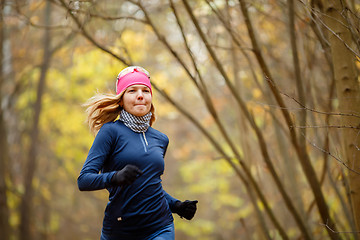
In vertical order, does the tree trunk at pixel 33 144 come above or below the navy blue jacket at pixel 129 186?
above

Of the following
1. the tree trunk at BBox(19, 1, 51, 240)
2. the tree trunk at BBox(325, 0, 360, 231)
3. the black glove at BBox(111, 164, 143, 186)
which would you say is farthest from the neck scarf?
the tree trunk at BBox(19, 1, 51, 240)

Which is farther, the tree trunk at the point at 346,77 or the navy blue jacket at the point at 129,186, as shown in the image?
the tree trunk at the point at 346,77

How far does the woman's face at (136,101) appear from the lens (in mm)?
2570

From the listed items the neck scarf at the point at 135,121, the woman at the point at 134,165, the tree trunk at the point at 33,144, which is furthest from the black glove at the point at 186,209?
the tree trunk at the point at 33,144

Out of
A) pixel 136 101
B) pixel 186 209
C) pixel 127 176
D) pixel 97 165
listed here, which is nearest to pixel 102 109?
pixel 136 101

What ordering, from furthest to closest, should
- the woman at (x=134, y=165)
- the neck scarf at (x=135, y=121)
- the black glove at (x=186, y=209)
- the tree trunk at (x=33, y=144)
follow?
the tree trunk at (x=33, y=144) → the black glove at (x=186, y=209) → the neck scarf at (x=135, y=121) → the woman at (x=134, y=165)

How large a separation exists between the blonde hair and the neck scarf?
0.09 m

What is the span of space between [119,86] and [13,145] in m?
13.3

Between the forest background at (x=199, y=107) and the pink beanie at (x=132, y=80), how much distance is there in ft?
3.56

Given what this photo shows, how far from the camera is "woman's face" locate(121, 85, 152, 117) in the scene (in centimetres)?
257

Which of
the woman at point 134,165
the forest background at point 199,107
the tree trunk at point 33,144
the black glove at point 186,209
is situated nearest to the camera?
the woman at point 134,165

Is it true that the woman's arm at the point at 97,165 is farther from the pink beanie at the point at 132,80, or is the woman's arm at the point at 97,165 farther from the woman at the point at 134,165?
the pink beanie at the point at 132,80

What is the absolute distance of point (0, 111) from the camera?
9.73m

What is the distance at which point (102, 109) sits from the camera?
2646 millimetres
